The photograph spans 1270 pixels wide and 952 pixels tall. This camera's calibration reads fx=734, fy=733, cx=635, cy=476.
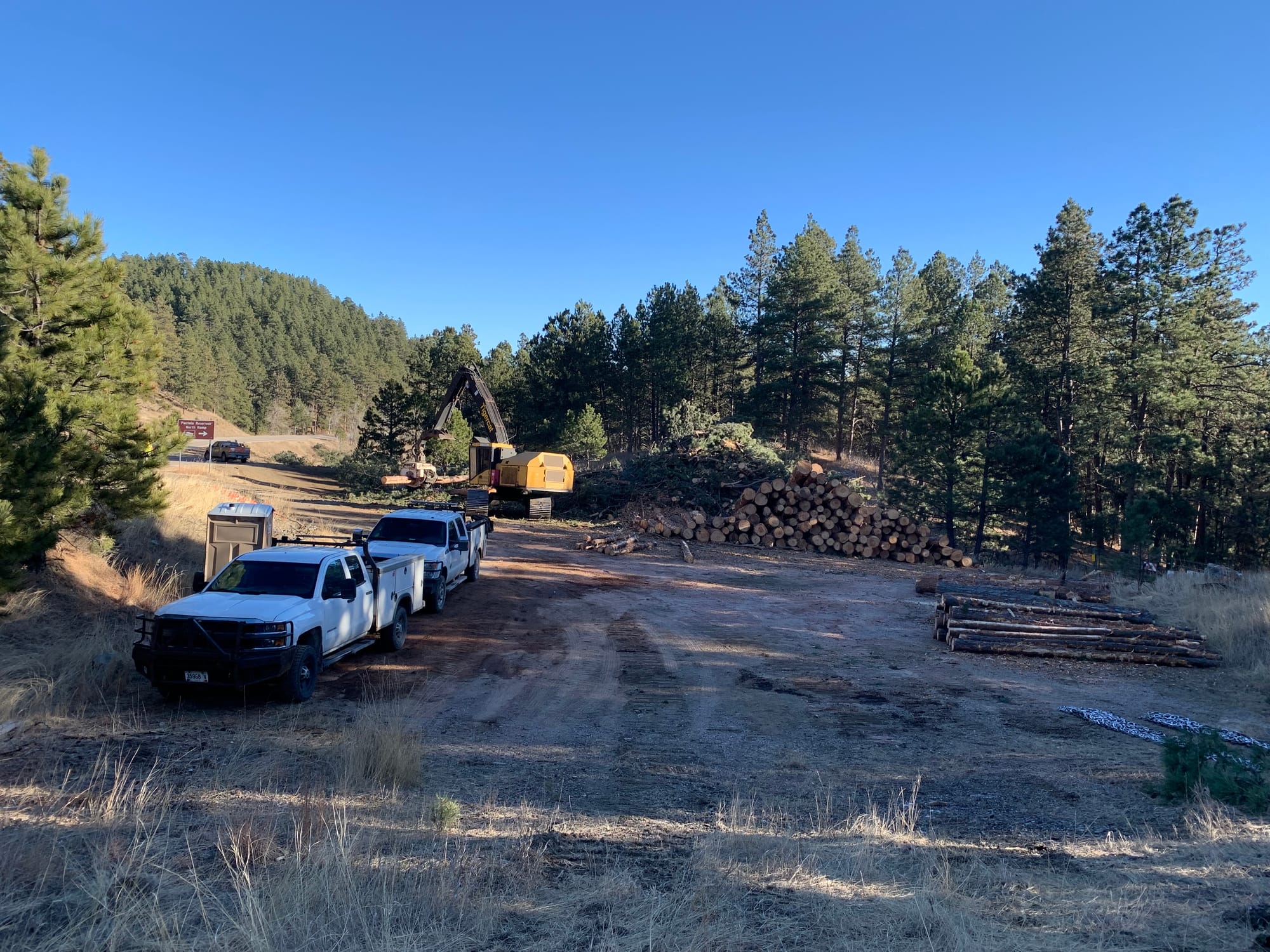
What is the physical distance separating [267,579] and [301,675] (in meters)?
1.58

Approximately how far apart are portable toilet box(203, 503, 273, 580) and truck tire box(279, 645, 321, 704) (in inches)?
197

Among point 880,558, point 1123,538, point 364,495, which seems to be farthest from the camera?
point 364,495

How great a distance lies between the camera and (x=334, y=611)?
9211 mm

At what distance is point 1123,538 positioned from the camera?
70.9ft

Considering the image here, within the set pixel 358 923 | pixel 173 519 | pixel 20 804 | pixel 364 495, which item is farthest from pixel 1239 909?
pixel 364 495

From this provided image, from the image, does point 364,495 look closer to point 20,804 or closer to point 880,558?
point 880,558

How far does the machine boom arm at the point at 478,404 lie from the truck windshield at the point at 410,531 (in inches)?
679

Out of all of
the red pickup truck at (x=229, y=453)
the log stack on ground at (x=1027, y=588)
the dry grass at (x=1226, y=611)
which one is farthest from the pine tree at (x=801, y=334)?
the red pickup truck at (x=229, y=453)

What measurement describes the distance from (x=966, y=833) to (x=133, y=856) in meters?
5.64

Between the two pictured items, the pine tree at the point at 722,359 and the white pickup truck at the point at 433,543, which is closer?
the white pickup truck at the point at 433,543

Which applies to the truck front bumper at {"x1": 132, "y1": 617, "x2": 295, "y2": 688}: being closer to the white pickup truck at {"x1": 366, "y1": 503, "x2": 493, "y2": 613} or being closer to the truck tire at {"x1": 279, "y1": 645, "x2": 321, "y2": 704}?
the truck tire at {"x1": 279, "y1": 645, "x2": 321, "y2": 704}

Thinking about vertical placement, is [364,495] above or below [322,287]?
below

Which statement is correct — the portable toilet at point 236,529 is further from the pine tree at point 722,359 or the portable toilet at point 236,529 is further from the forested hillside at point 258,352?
the forested hillside at point 258,352

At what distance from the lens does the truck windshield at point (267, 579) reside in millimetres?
9109
